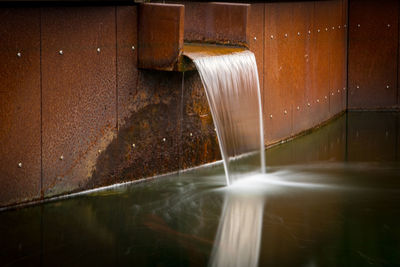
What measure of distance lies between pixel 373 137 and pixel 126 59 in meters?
3.67

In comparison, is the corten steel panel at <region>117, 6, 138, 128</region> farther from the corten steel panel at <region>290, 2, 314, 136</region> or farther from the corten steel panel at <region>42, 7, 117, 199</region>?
the corten steel panel at <region>290, 2, 314, 136</region>

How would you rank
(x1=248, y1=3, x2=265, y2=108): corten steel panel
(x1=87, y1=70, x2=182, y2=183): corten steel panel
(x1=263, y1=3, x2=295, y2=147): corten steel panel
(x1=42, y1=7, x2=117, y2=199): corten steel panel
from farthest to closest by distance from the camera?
(x1=263, y1=3, x2=295, y2=147): corten steel panel < (x1=248, y1=3, x2=265, y2=108): corten steel panel < (x1=87, y1=70, x2=182, y2=183): corten steel panel < (x1=42, y1=7, x2=117, y2=199): corten steel panel

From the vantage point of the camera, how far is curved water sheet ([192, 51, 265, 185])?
6.16 m

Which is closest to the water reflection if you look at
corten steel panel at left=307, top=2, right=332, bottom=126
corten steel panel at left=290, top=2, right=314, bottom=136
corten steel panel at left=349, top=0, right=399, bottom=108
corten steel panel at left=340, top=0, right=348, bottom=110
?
corten steel panel at left=290, top=2, right=314, bottom=136

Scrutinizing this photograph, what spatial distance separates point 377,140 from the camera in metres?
8.55

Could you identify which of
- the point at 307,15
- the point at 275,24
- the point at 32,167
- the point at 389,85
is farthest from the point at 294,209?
the point at 389,85

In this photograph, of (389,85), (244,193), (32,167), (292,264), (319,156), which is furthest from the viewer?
(389,85)

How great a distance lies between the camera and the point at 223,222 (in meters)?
5.36

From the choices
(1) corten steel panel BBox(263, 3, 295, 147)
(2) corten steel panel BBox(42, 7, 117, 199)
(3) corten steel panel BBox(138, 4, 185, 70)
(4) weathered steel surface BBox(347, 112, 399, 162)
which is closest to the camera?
(2) corten steel panel BBox(42, 7, 117, 199)

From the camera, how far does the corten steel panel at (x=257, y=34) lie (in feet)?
24.9

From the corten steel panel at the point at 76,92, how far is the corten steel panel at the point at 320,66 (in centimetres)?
363

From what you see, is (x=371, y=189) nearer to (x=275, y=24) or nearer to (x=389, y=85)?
(x=275, y=24)

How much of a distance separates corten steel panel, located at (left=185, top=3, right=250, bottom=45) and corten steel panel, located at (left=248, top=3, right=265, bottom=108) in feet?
2.68

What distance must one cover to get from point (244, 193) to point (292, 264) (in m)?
1.69
